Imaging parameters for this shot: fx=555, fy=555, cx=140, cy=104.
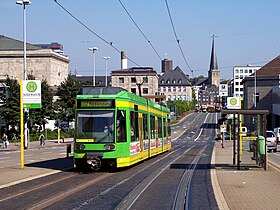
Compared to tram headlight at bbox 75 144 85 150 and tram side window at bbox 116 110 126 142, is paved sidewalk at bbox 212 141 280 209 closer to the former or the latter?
tram side window at bbox 116 110 126 142

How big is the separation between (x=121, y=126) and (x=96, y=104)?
4.19ft

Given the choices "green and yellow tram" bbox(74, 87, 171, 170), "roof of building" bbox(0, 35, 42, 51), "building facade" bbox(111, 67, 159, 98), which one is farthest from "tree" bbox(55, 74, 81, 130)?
"green and yellow tram" bbox(74, 87, 171, 170)

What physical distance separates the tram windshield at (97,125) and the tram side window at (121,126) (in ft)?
0.90

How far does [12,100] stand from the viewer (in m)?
64.7

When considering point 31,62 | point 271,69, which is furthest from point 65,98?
point 271,69

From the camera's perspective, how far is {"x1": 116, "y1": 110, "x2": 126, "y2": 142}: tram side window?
69.4 feet

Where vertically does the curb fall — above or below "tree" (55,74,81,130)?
below

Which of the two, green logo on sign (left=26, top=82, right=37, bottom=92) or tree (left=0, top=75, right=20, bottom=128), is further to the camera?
tree (left=0, top=75, right=20, bottom=128)

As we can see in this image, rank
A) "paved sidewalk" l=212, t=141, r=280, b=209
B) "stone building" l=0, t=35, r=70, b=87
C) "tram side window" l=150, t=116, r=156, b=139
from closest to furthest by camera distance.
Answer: "paved sidewalk" l=212, t=141, r=280, b=209 < "tram side window" l=150, t=116, r=156, b=139 < "stone building" l=0, t=35, r=70, b=87

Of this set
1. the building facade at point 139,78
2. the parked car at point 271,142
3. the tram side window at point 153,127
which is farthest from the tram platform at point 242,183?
the building facade at point 139,78

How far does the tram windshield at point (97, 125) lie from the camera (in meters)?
20.9

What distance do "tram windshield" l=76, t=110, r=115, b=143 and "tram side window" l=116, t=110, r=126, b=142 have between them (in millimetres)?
274

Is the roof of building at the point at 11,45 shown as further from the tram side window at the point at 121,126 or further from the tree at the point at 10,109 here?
the tram side window at the point at 121,126

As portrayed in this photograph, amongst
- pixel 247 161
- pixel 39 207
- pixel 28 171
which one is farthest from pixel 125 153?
pixel 39 207
